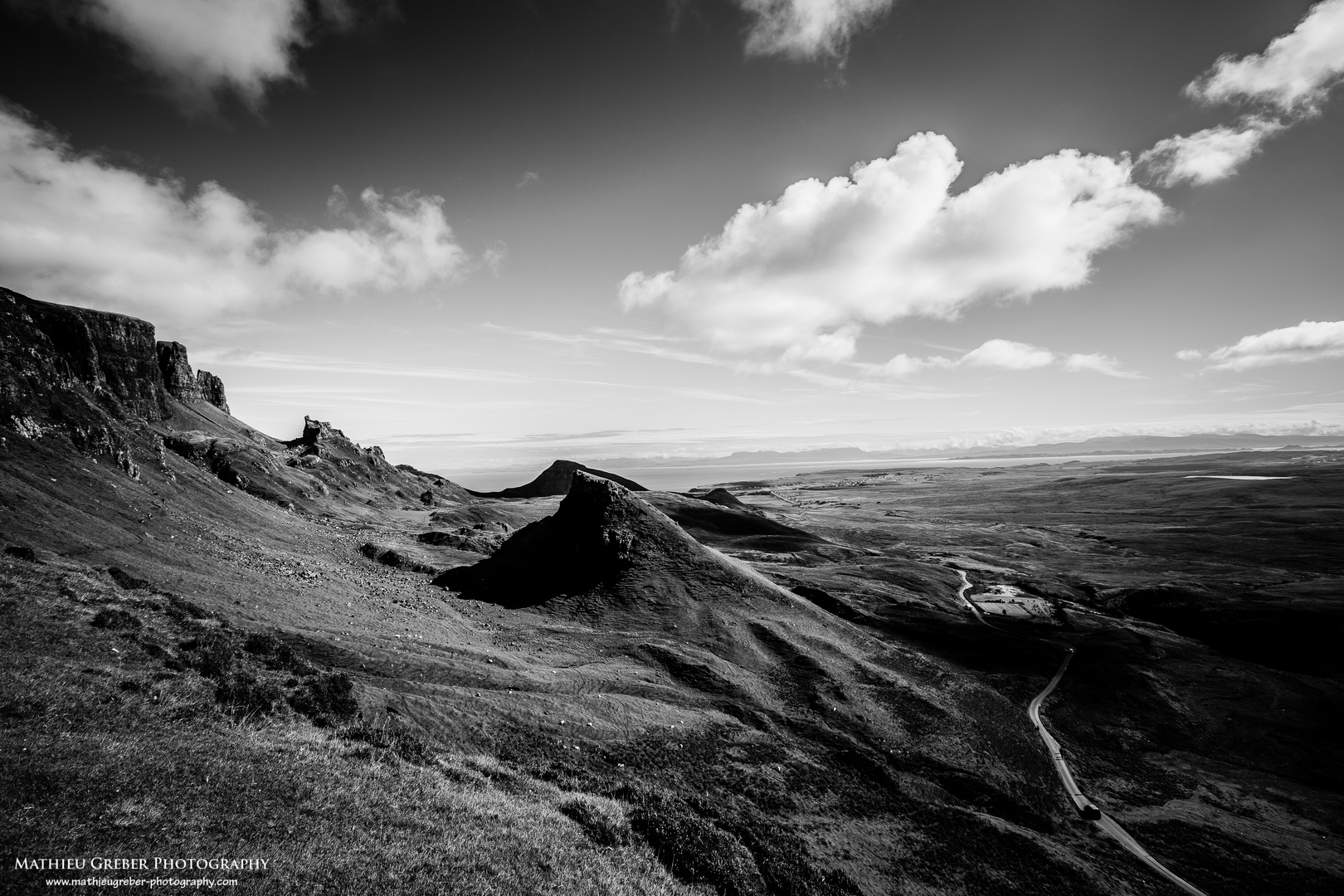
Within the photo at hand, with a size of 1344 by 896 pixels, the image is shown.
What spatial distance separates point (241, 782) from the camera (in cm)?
1491

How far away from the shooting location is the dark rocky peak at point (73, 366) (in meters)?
48.2

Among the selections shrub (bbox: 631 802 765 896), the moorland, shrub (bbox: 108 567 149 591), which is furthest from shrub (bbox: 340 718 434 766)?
shrub (bbox: 108 567 149 591)

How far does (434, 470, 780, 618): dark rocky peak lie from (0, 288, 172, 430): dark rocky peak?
38.3 m

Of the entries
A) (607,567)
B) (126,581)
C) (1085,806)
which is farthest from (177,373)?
(1085,806)

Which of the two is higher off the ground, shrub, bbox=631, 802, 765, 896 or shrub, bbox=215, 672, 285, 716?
shrub, bbox=215, 672, 285, 716

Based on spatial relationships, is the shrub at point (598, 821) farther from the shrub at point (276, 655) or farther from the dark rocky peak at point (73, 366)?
the dark rocky peak at point (73, 366)

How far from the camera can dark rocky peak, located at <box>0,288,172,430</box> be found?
48219mm

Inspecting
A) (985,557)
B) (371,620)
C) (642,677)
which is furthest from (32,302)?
(985,557)

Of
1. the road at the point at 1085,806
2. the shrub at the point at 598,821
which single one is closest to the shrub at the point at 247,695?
the shrub at the point at 598,821

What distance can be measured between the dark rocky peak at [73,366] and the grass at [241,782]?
38650mm

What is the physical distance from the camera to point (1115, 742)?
4231 centimetres

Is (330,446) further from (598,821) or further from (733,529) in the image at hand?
(598,821)

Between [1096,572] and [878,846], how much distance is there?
116m

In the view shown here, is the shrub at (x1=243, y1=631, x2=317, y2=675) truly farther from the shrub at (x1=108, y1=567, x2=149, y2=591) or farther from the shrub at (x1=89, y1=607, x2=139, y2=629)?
the shrub at (x1=108, y1=567, x2=149, y2=591)
